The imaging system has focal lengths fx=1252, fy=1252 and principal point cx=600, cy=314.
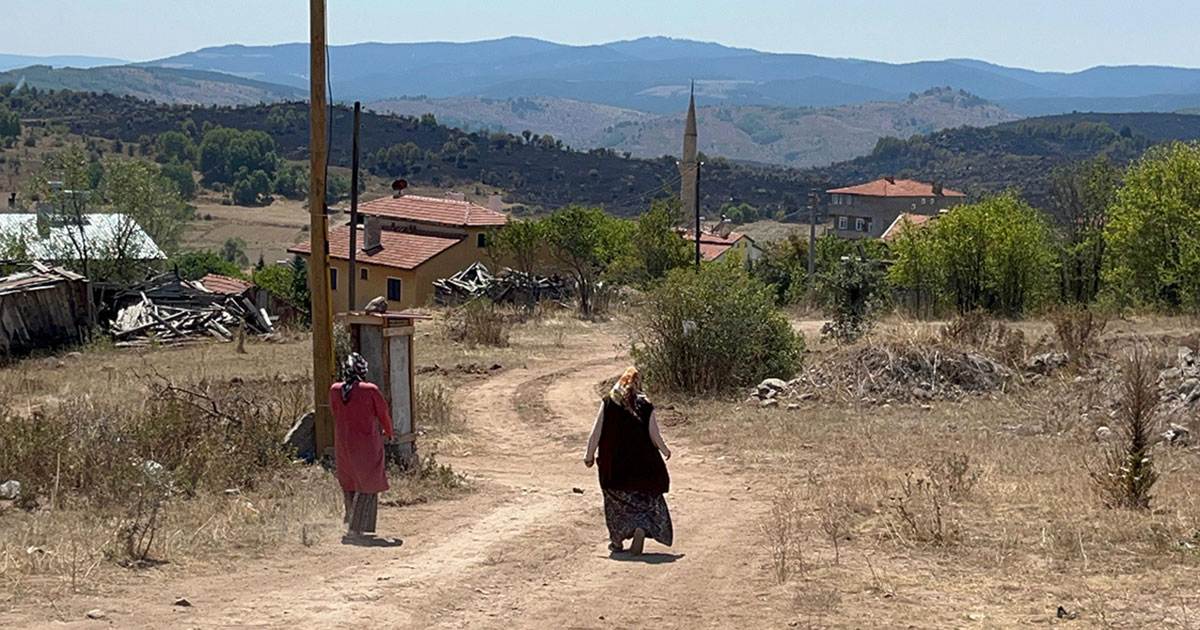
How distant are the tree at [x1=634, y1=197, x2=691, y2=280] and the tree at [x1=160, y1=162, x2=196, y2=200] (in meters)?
79.3

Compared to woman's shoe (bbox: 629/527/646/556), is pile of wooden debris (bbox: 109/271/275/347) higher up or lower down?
lower down

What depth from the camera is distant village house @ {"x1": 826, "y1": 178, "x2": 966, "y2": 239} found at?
124m

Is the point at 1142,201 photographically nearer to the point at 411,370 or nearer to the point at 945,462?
the point at 945,462

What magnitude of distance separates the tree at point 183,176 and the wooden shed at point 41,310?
85.2 meters

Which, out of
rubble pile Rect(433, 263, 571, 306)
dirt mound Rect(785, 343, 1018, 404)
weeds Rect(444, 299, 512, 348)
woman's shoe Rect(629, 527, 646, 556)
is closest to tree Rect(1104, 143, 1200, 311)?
rubble pile Rect(433, 263, 571, 306)

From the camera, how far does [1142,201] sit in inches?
1524

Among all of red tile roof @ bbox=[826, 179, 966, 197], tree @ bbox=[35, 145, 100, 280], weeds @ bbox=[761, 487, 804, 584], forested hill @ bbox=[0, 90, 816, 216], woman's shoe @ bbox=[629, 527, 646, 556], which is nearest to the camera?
weeds @ bbox=[761, 487, 804, 584]

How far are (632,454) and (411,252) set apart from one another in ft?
132

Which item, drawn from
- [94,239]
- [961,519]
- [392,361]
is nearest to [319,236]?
[392,361]

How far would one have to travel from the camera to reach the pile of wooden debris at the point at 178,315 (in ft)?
105

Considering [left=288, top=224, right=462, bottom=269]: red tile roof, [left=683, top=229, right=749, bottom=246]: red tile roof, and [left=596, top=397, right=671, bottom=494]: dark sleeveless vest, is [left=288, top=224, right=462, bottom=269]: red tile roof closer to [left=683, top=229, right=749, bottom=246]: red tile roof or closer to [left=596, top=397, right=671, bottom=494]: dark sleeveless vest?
[left=683, top=229, right=749, bottom=246]: red tile roof

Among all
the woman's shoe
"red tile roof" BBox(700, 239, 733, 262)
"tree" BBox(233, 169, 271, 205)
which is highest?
the woman's shoe

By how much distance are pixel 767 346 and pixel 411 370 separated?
26.9 ft

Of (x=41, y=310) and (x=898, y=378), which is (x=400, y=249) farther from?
(x=898, y=378)
